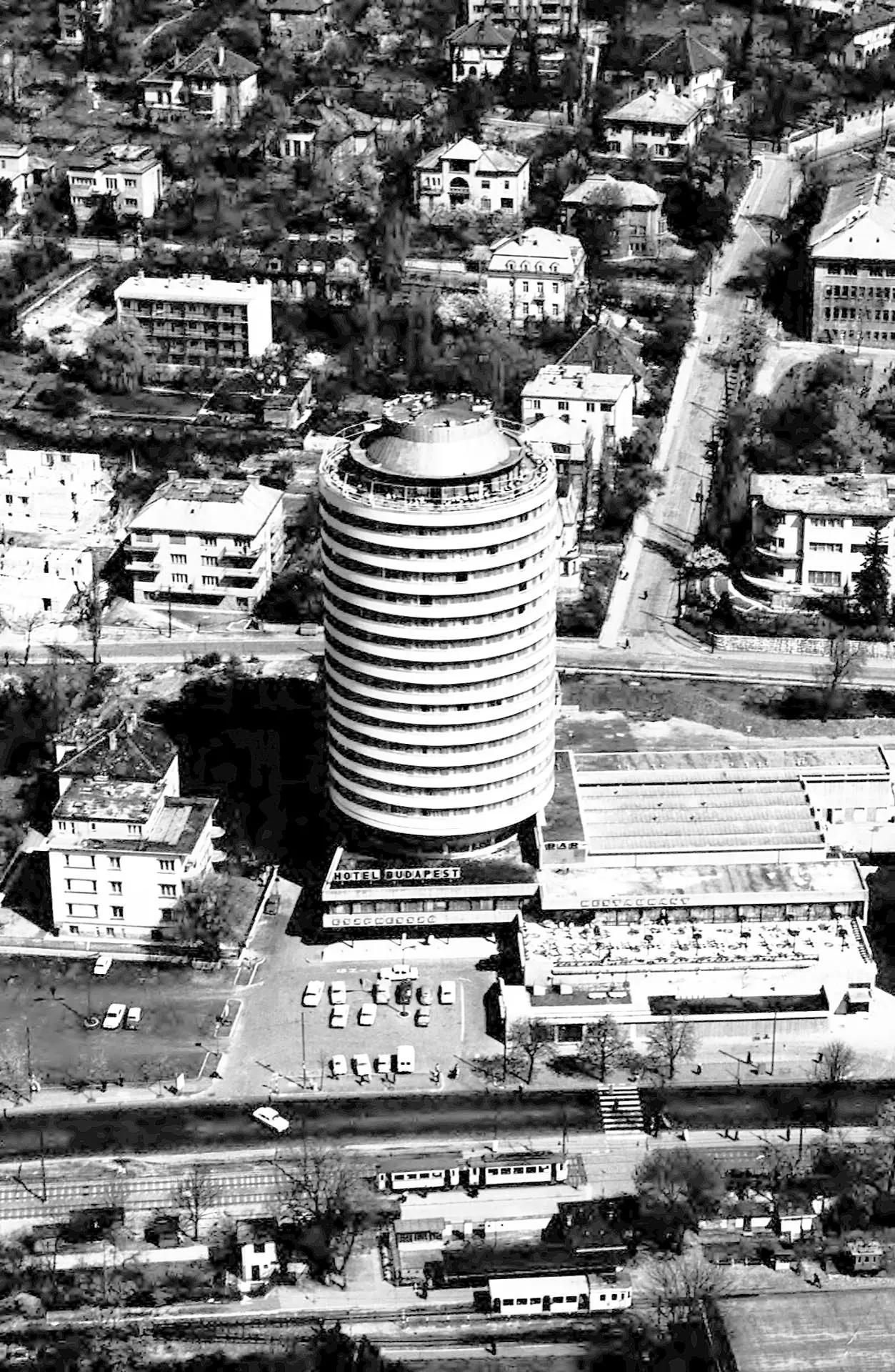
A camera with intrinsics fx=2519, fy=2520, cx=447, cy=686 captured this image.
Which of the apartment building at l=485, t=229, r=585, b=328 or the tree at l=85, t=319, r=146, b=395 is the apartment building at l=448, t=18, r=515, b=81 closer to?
→ the apartment building at l=485, t=229, r=585, b=328

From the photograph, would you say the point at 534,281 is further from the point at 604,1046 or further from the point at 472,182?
the point at 604,1046

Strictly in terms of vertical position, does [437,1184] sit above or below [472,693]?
below

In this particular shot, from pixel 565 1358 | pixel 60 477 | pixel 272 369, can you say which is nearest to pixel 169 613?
pixel 60 477

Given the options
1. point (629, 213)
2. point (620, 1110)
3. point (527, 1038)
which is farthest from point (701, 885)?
point (629, 213)

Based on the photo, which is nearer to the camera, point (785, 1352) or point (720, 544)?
point (785, 1352)

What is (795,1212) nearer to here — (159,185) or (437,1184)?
(437,1184)

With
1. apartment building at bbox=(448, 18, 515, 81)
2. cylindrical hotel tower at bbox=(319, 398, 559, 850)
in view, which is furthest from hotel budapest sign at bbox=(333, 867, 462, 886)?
apartment building at bbox=(448, 18, 515, 81)

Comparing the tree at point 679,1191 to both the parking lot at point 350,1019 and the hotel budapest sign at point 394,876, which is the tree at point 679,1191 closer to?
the parking lot at point 350,1019
